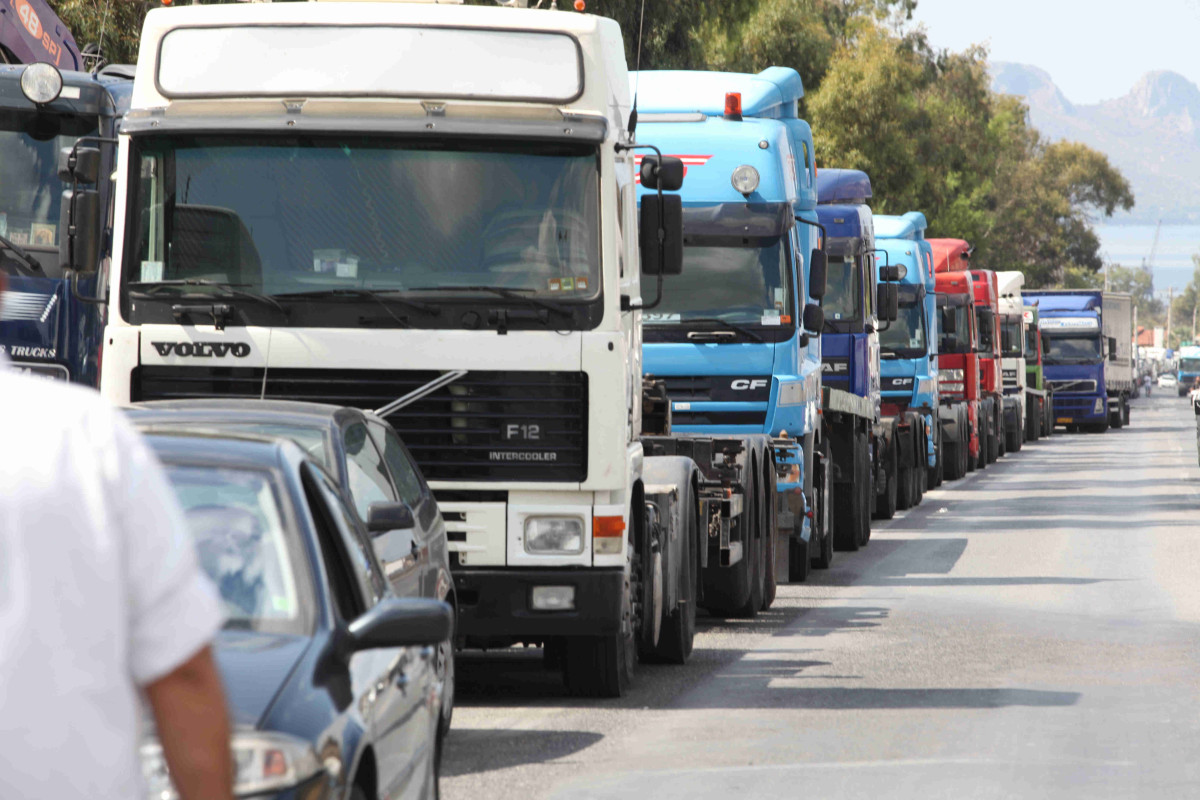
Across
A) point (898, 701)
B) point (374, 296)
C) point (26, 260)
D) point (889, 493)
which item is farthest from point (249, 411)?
point (889, 493)

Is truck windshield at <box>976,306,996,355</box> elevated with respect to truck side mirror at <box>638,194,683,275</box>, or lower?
elevated

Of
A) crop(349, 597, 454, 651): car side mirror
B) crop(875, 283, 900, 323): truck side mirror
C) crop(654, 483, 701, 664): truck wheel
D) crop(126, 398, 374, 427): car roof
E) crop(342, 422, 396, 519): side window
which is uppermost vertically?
crop(875, 283, 900, 323): truck side mirror

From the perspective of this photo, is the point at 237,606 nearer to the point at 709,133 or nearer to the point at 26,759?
the point at 26,759

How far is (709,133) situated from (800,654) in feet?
14.5

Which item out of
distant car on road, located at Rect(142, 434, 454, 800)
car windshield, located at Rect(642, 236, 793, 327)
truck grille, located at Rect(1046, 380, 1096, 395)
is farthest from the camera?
truck grille, located at Rect(1046, 380, 1096, 395)

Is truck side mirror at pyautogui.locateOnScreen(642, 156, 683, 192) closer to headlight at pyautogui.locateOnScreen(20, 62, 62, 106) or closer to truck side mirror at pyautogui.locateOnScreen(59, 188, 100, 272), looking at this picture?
truck side mirror at pyautogui.locateOnScreen(59, 188, 100, 272)

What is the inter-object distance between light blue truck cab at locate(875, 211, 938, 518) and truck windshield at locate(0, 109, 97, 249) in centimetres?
1473

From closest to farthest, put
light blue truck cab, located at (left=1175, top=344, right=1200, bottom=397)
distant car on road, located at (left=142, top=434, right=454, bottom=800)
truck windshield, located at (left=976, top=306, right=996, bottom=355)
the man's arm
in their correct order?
1. the man's arm
2. distant car on road, located at (left=142, top=434, right=454, bottom=800)
3. truck windshield, located at (left=976, top=306, right=996, bottom=355)
4. light blue truck cab, located at (left=1175, top=344, right=1200, bottom=397)

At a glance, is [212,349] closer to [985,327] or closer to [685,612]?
[685,612]

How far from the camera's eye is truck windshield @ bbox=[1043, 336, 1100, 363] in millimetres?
61000

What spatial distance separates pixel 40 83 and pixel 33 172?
584 mm

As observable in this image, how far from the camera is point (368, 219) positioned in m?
9.57

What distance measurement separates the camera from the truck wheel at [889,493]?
1011 inches

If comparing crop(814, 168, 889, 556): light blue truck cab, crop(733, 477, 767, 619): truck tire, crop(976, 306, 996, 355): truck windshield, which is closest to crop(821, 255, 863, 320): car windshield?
crop(814, 168, 889, 556): light blue truck cab
